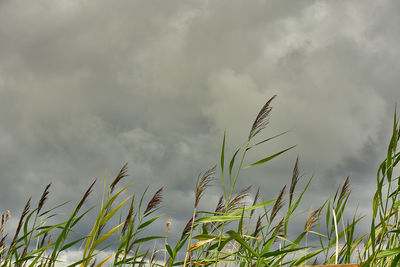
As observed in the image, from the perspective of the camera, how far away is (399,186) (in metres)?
1.98

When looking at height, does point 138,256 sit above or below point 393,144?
below

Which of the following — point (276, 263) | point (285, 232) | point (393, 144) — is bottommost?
point (276, 263)

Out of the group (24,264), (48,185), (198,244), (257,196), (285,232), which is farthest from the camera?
(257,196)

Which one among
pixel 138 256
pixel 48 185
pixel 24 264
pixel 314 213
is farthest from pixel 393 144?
pixel 24 264

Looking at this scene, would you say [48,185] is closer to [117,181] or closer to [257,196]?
[117,181]

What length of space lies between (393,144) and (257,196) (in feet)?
3.68

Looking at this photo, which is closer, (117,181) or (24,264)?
(117,181)

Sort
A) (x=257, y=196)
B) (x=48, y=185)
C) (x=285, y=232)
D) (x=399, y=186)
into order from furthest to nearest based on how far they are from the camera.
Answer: (x=257, y=196), (x=285, y=232), (x=48, y=185), (x=399, y=186)

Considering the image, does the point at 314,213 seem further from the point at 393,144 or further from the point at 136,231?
the point at 136,231

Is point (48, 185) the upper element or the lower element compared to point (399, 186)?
upper

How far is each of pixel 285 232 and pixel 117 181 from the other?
1.05 metres

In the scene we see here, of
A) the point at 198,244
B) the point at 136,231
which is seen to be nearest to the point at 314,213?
the point at 198,244

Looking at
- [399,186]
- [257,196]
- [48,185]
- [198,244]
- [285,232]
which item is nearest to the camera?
[399,186]

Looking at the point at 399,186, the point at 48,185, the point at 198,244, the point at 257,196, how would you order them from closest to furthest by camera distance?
1. the point at 399,186
2. the point at 198,244
3. the point at 48,185
4. the point at 257,196
